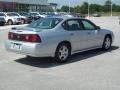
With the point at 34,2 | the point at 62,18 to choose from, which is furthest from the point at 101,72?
the point at 34,2

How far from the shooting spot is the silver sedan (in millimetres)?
8242

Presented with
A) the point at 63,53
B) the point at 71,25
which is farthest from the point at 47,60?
the point at 71,25

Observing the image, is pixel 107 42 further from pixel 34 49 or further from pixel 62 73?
pixel 62 73

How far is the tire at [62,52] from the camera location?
8.72 meters

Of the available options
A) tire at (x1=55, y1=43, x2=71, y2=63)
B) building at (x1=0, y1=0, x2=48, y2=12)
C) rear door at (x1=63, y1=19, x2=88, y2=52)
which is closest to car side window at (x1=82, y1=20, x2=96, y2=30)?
rear door at (x1=63, y1=19, x2=88, y2=52)

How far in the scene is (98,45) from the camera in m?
10.8

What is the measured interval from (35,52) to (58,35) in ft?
3.31

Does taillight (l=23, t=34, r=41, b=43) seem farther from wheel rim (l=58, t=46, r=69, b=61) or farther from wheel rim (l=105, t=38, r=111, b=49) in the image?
wheel rim (l=105, t=38, r=111, b=49)

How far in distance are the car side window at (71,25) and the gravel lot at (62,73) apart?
1086mm

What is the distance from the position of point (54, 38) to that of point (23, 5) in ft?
243

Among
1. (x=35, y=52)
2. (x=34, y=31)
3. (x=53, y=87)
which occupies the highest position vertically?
(x=34, y=31)

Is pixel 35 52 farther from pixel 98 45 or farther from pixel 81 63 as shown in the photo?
pixel 98 45

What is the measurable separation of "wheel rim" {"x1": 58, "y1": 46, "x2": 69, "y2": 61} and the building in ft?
204

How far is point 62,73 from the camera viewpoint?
7.52 metres
